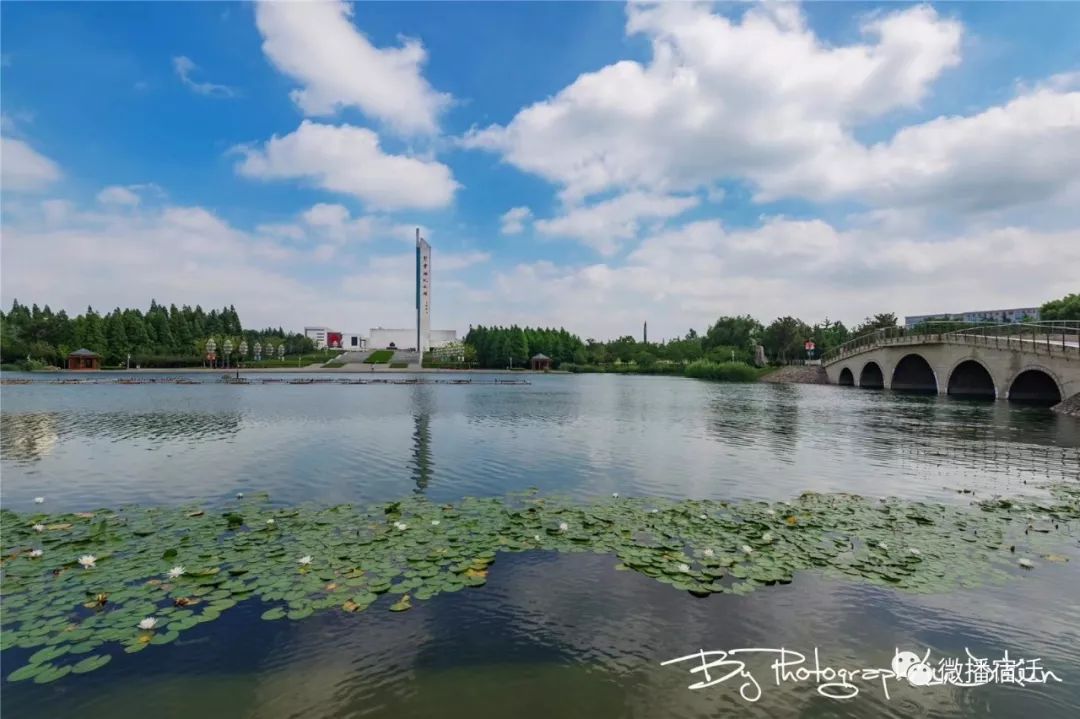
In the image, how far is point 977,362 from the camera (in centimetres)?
4391

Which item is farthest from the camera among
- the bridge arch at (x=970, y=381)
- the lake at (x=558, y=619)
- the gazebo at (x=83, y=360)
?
the gazebo at (x=83, y=360)

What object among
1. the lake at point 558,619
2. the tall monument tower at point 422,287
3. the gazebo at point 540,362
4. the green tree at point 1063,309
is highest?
the tall monument tower at point 422,287

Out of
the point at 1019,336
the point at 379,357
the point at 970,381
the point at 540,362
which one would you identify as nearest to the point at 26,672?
the point at 1019,336

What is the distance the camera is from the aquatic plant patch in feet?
21.0

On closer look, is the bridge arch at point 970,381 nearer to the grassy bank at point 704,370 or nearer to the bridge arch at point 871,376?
the bridge arch at point 871,376

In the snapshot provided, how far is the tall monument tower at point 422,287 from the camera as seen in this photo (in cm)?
12094

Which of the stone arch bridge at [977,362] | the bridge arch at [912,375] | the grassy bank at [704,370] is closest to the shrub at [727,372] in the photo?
the grassy bank at [704,370]

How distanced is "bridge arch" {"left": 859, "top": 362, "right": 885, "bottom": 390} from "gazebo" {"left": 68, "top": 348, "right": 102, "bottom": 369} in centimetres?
11504

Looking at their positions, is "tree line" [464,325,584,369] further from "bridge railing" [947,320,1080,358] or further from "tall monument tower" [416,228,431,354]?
"bridge railing" [947,320,1080,358]

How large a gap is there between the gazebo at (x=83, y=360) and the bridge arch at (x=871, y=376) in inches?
4529

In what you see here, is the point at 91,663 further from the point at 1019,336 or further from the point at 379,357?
the point at 379,357

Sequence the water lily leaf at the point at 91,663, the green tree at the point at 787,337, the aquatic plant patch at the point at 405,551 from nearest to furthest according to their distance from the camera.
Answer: the water lily leaf at the point at 91,663 < the aquatic plant patch at the point at 405,551 < the green tree at the point at 787,337

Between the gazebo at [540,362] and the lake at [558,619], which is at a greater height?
the gazebo at [540,362]

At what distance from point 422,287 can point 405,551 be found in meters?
118
